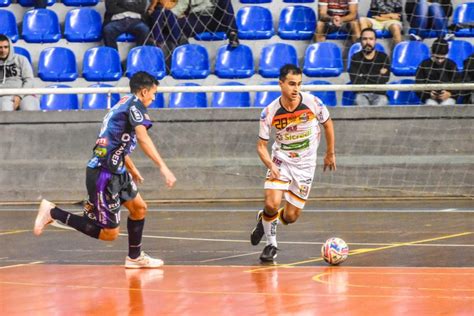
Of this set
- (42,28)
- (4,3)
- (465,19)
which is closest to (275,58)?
(465,19)

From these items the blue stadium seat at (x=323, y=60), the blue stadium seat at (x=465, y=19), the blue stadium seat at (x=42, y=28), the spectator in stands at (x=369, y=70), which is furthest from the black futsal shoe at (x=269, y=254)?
the blue stadium seat at (x=42, y=28)

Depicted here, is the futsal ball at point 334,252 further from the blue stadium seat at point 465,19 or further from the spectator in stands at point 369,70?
the blue stadium seat at point 465,19

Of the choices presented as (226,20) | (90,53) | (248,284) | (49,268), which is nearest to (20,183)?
(90,53)

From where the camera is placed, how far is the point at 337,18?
2119cm

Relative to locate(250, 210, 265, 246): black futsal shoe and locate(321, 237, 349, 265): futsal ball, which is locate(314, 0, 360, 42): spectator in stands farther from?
locate(321, 237, 349, 265): futsal ball

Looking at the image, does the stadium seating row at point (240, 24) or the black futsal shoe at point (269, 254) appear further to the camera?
the stadium seating row at point (240, 24)

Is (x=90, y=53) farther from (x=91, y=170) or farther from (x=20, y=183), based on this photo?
(x=91, y=170)

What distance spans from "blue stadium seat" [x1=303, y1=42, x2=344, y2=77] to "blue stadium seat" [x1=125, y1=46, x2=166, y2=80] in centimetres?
269

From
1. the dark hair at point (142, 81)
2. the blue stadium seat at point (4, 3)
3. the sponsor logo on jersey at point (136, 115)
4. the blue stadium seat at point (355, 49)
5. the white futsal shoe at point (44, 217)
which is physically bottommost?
the blue stadium seat at point (4, 3)

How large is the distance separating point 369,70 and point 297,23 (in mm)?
2208

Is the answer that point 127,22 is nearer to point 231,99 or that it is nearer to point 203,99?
point 203,99

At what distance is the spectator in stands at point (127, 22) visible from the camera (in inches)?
849

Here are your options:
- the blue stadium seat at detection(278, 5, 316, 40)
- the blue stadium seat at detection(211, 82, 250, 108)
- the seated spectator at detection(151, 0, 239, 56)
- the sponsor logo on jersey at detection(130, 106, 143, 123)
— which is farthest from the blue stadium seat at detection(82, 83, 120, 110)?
the sponsor logo on jersey at detection(130, 106, 143, 123)

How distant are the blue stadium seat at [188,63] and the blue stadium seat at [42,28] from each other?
2.64 metres
